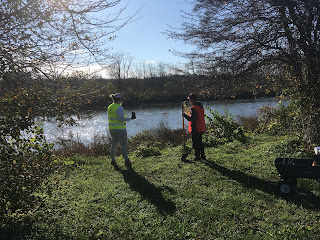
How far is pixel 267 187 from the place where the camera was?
4.41 meters

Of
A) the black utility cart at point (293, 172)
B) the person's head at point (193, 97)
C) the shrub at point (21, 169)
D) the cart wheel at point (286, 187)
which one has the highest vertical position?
the person's head at point (193, 97)

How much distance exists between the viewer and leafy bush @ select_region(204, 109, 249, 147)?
855cm

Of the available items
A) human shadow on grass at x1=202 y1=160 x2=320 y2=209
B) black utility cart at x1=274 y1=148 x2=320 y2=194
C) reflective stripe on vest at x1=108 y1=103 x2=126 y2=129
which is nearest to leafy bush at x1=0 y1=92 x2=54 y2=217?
reflective stripe on vest at x1=108 y1=103 x2=126 y2=129

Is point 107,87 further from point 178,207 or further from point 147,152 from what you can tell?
point 178,207

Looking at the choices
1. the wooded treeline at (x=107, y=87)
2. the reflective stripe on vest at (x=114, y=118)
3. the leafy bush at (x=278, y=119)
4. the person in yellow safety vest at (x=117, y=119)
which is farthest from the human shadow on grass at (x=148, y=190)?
the leafy bush at (x=278, y=119)

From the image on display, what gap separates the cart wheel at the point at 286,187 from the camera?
3986mm

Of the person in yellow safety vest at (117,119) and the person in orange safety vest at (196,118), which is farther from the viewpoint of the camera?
the person in orange safety vest at (196,118)

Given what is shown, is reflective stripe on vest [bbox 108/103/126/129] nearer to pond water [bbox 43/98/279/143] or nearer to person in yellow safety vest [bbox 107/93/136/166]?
person in yellow safety vest [bbox 107/93/136/166]

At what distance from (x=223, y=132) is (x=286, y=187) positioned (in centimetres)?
569

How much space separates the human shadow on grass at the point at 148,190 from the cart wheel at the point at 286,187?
184 cm

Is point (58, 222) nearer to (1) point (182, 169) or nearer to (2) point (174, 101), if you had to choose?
(1) point (182, 169)

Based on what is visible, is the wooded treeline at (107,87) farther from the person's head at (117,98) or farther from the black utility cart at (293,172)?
the black utility cart at (293,172)

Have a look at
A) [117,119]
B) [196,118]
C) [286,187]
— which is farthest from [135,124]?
[286,187]

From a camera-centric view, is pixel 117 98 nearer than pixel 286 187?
No
